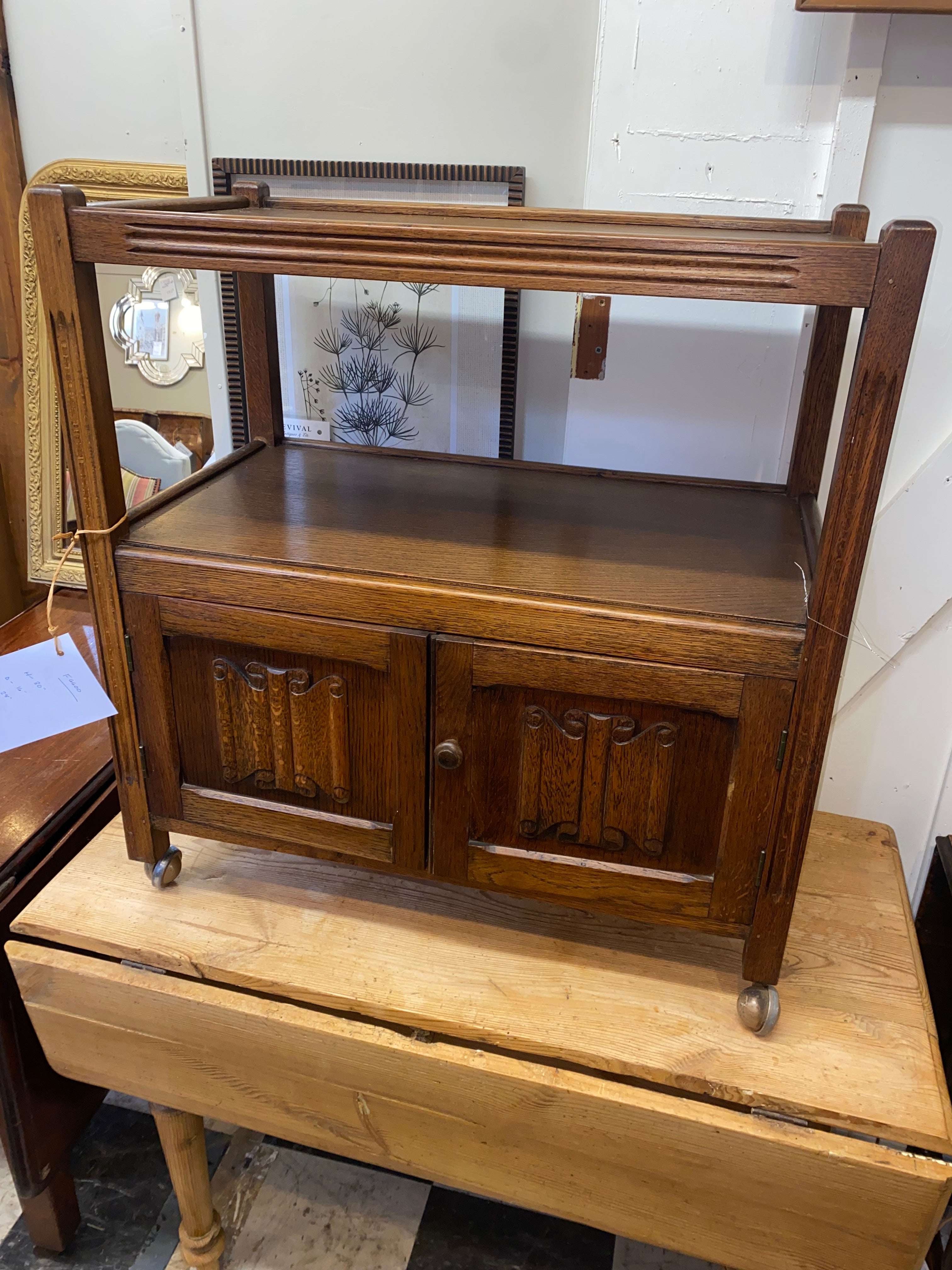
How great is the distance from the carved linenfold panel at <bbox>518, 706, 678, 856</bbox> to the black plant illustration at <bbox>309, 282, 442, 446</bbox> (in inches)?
25.2

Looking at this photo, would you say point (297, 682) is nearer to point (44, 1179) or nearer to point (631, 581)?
point (631, 581)

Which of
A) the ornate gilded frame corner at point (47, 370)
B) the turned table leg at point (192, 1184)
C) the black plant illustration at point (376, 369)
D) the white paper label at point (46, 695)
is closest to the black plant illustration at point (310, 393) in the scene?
the black plant illustration at point (376, 369)

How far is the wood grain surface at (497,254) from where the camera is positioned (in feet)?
2.23

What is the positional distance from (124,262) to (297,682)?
408 millimetres

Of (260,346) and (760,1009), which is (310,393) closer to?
(260,346)

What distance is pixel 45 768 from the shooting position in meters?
1.35

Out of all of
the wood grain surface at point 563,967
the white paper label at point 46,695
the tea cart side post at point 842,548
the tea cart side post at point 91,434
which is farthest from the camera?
the white paper label at point 46,695

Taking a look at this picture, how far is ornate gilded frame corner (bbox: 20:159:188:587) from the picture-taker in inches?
56.6

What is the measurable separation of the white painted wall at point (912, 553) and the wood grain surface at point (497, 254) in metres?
0.38

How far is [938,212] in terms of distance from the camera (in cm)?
110

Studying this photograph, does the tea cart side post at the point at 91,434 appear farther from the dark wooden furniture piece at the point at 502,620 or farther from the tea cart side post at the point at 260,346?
the tea cart side post at the point at 260,346

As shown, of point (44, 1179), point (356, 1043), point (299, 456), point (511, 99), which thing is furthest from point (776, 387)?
point (44, 1179)

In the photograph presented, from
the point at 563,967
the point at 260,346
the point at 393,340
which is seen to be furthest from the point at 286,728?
the point at 393,340

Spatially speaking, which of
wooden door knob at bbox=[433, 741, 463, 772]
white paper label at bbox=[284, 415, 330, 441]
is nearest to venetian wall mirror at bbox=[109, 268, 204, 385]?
white paper label at bbox=[284, 415, 330, 441]
